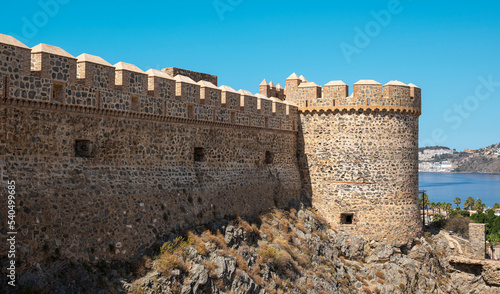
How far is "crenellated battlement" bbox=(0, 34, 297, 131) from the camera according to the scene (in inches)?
473

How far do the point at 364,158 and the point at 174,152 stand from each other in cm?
910

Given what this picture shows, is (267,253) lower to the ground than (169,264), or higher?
lower

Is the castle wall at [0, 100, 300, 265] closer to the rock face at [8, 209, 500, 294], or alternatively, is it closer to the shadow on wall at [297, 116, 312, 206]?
the rock face at [8, 209, 500, 294]

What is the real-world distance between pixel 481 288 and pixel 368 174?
749 centimetres

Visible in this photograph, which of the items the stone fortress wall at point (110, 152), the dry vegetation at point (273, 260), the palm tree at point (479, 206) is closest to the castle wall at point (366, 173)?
the dry vegetation at point (273, 260)

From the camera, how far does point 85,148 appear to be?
13.8 m

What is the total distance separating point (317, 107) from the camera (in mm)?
22688

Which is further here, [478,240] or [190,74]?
[478,240]

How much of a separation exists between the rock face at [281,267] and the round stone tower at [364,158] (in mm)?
772

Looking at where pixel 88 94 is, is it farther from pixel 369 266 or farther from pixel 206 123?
pixel 369 266

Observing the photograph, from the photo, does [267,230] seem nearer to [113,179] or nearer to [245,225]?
[245,225]

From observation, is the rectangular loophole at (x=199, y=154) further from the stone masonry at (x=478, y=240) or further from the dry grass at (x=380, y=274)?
the stone masonry at (x=478, y=240)

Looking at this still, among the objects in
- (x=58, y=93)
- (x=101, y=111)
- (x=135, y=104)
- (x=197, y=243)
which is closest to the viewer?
(x=58, y=93)

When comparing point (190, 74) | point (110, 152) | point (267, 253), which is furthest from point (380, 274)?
point (110, 152)
